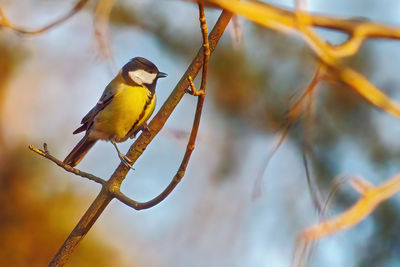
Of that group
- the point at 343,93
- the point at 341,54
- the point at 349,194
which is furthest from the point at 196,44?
the point at 341,54

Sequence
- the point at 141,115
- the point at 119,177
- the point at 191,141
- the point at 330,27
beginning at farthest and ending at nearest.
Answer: the point at 141,115 < the point at 119,177 < the point at 191,141 < the point at 330,27

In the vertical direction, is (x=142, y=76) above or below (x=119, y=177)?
above

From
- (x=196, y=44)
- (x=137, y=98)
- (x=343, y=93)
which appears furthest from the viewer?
(x=196, y=44)

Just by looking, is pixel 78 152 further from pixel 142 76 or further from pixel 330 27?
pixel 330 27

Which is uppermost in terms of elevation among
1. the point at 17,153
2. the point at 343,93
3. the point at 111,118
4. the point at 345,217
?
the point at 343,93

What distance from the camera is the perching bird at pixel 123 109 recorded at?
2793 mm

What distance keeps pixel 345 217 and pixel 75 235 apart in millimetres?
1140

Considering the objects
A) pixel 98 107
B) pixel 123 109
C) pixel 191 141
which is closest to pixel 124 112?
pixel 123 109

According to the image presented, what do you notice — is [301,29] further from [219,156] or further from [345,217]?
[219,156]

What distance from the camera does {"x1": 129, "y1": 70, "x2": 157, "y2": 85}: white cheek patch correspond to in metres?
2.91

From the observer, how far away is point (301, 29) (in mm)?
982

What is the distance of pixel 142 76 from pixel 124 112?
0.83 ft

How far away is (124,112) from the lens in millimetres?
2785

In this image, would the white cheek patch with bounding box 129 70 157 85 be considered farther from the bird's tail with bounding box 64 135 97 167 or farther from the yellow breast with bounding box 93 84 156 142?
the bird's tail with bounding box 64 135 97 167
